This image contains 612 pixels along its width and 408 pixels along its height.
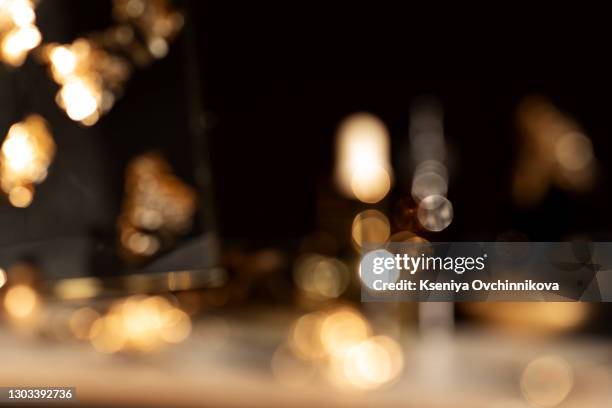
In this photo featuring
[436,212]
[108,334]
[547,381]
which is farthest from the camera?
[436,212]

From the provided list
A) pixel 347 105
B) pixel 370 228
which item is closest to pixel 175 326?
pixel 370 228

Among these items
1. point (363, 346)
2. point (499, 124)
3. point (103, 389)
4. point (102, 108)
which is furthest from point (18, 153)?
point (499, 124)

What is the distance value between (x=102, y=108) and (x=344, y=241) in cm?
42

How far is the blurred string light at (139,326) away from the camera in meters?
0.75

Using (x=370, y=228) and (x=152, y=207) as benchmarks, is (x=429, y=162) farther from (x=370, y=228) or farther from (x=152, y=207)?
(x=152, y=207)

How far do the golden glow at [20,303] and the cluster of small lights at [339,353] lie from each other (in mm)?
304

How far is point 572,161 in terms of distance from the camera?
0.86 meters

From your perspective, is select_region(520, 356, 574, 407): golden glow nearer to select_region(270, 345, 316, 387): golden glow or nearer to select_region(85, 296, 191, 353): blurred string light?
select_region(270, 345, 316, 387): golden glow

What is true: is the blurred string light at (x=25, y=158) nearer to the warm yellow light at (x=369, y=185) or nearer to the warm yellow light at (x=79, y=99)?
the warm yellow light at (x=79, y=99)

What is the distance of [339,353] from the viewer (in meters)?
0.77

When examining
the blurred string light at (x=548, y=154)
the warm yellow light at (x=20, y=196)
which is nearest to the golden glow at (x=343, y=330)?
the blurred string light at (x=548, y=154)

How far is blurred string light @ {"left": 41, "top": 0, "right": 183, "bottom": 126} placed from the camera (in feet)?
1.65

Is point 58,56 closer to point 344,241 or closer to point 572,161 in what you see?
point 344,241

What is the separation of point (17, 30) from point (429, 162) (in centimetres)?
55
